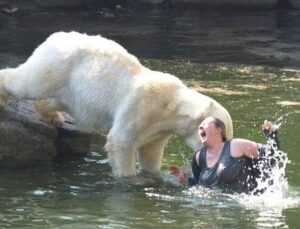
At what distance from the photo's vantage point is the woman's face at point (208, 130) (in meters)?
7.94

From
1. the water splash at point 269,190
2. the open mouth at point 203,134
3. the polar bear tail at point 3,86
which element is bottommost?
the water splash at point 269,190

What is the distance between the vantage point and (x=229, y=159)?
791 centimetres

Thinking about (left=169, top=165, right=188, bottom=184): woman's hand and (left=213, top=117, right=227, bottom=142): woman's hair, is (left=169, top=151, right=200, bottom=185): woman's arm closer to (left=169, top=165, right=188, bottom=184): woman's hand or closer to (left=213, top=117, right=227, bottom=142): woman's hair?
(left=169, top=165, right=188, bottom=184): woman's hand

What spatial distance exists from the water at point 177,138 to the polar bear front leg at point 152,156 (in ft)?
0.50

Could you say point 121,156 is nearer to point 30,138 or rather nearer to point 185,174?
point 185,174

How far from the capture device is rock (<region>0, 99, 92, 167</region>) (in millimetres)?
8922

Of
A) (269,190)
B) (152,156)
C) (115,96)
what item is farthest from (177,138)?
(269,190)

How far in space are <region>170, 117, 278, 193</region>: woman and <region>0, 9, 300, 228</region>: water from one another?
0.55 ft

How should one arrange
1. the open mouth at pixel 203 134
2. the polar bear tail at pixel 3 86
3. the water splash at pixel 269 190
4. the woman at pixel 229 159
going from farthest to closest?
the polar bear tail at pixel 3 86, the open mouth at pixel 203 134, the woman at pixel 229 159, the water splash at pixel 269 190

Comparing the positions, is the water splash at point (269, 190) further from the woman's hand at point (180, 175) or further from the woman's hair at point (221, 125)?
the woman's hair at point (221, 125)

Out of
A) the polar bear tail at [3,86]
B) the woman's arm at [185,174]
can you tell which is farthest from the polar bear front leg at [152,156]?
the polar bear tail at [3,86]

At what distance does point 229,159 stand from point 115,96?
1.59 metres

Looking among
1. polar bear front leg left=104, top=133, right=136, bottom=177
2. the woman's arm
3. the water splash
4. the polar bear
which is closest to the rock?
the polar bear

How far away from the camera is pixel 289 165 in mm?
9211
